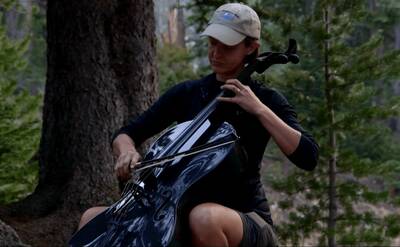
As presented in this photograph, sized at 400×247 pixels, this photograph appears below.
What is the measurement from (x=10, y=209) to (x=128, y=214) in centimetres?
259

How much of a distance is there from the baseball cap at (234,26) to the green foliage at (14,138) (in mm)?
4893

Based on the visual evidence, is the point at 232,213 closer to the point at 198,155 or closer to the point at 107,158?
the point at 198,155

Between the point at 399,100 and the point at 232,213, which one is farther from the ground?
the point at 232,213

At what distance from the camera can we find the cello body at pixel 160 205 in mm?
2893

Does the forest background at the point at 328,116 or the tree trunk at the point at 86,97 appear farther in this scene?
the forest background at the point at 328,116

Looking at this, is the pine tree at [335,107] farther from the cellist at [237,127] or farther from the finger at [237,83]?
the finger at [237,83]

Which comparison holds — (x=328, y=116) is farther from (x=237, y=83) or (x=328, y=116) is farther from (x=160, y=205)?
(x=160, y=205)

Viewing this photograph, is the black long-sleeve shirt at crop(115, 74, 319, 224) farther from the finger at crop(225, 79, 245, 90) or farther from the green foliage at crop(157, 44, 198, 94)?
the green foliage at crop(157, 44, 198, 94)

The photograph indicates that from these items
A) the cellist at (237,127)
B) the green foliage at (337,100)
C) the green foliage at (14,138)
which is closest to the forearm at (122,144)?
the cellist at (237,127)

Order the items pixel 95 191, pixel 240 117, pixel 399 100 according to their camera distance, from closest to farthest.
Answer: pixel 240 117 → pixel 95 191 → pixel 399 100

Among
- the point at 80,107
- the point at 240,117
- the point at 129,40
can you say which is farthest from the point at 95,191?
the point at 240,117

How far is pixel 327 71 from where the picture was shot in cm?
789

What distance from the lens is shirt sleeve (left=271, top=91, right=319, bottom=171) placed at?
310 centimetres

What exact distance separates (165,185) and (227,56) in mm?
685
